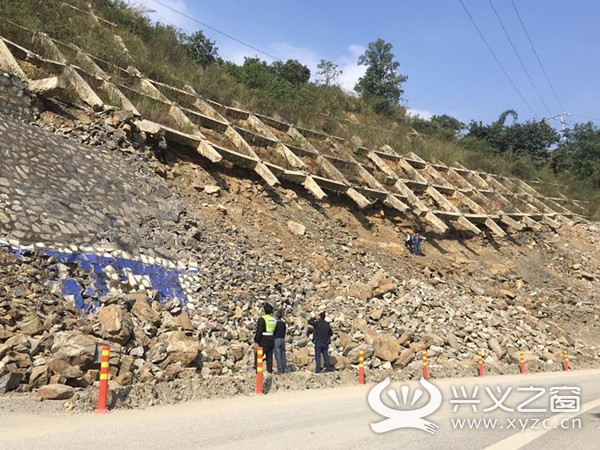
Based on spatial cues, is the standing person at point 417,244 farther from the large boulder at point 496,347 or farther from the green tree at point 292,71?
the green tree at point 292,71

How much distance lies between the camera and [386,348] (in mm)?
10211

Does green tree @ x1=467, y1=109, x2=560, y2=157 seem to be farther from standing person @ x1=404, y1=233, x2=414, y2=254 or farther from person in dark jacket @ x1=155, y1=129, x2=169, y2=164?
person in dark jacket @ x1=155, y1=129, x2=169, y2=164

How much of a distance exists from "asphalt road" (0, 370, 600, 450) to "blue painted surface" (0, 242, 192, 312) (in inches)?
111

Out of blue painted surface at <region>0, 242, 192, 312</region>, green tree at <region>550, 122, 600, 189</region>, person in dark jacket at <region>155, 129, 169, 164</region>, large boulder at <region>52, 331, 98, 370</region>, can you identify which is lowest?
large boulder at <region>52, 331, 98, 370</region>

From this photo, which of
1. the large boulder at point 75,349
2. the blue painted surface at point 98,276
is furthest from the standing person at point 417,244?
the large boulder at point 75,349

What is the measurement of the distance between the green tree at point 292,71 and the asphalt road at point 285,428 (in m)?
27.5

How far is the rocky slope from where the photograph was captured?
6.64m

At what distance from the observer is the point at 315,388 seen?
831 cm

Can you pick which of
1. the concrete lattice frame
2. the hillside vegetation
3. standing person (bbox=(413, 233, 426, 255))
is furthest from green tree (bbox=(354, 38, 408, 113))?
standing person (bbox=(413, 233, 426, 255))

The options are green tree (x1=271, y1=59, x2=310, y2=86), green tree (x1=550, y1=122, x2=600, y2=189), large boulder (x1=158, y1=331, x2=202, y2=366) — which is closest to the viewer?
large boulder (x1=158, y1=331, x2=202, y2=366)

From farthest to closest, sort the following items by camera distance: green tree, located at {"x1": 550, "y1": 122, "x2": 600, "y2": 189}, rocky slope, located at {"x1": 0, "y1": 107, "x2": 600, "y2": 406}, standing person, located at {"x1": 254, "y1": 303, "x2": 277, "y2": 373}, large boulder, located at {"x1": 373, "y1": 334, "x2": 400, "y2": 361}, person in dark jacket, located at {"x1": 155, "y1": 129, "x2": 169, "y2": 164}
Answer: green tree, located at {"x1": 550, "y1": 122, "x2": 600, "y2": 189}, person in dark jacket, located at {"x1": 155, "y1": 129, "x2": 169, "y2": 164}, large boulder, located at {"x1": 373, "y1": 334, "x2": 400, "y2": 361}, standing person, located at {"x1": 254, "y1": 303, "x2": 277, "y2": 373}, rocky slope, located at {"x1": 0, "y1": 107, "x2": 600, "y2": 406}

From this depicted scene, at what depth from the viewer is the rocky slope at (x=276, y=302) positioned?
261 inches

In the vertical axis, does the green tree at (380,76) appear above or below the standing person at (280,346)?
above

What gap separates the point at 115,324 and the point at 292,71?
28.4 m
